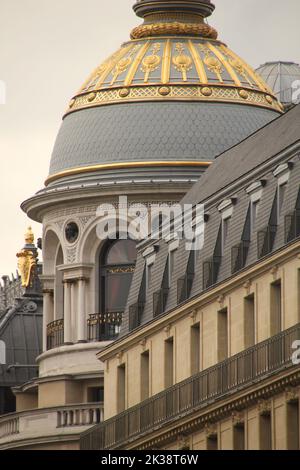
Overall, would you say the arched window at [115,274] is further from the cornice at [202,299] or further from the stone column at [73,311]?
the cornice at [202,299]

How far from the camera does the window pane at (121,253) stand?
151250 millimetres

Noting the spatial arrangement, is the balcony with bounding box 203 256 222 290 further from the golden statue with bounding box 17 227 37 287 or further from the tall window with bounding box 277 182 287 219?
the golden statue with bounding box 17 227 37 287

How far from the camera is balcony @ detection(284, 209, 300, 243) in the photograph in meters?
111

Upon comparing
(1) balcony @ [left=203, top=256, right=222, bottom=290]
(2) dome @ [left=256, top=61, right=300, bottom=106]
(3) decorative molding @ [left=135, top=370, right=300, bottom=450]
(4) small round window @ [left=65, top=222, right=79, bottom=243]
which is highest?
(2) dome @ [left=256, top=61, right=300, bottom=106]

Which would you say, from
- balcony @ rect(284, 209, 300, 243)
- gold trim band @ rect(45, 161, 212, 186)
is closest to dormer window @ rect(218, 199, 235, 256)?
balcony @ rect(284, 209, 300, 243)

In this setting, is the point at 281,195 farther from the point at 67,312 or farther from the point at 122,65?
the point at 67,312

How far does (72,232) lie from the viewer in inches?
5979

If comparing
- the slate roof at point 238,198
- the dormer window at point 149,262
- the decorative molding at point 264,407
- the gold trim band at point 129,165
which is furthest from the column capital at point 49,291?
the decorative molding at point 264,407

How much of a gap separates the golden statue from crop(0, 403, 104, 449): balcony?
795 inches

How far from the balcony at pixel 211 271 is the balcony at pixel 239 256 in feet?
6.34
